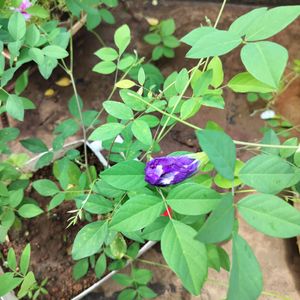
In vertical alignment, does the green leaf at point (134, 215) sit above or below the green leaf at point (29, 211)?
above

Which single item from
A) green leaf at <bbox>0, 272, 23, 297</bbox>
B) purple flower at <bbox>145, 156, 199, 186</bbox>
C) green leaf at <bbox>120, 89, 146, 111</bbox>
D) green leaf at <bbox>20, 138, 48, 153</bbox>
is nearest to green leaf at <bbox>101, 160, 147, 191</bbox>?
purple flower at <bbox>145, 156, 199, 186</bbox>

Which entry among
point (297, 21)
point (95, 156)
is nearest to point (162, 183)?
point (95, 156)

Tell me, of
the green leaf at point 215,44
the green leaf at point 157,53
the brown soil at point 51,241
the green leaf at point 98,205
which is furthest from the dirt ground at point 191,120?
the green leaf at point 215,44

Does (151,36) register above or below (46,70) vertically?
below

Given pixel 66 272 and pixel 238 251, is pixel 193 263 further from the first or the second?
pixel 66 272

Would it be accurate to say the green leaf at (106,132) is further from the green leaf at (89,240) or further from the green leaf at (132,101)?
the green leaf at (89,240)

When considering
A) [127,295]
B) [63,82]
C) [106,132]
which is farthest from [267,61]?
[63,82]
